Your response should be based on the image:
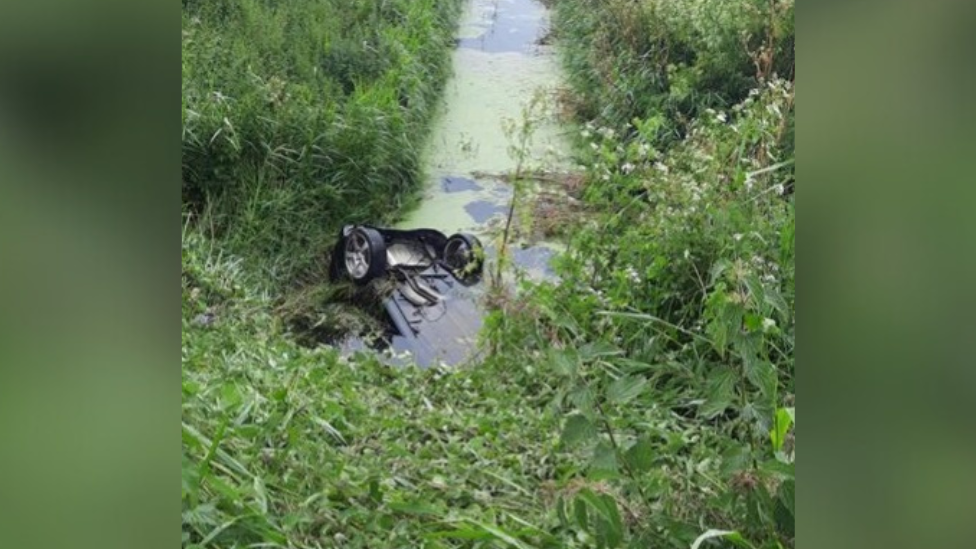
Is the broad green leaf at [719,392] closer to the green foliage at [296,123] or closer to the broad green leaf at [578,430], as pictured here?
the broad green leaf at [578,430]

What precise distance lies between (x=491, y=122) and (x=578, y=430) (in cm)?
60

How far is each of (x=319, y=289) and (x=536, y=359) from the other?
0.45 meters

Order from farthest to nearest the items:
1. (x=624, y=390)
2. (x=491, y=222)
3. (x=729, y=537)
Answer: (x=491, y=222) → (x=624, y=390) → (x=729, y=537)

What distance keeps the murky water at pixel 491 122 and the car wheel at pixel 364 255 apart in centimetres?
12

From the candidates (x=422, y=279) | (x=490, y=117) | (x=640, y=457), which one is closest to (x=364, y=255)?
(x=422, y=279)

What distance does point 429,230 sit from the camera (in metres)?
1.88

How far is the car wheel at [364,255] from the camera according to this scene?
189 centimetres

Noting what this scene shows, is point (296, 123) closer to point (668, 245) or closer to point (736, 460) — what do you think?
point (668, 245)

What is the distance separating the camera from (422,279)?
1880 mm

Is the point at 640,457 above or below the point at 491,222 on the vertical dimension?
below
